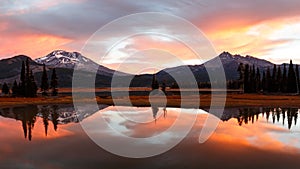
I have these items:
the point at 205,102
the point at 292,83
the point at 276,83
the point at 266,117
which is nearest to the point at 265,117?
the point at 266,117

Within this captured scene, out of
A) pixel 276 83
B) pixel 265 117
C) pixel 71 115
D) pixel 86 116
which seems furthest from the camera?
pixel 276 83

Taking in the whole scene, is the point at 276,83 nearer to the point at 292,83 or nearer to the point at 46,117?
the point at 292,83

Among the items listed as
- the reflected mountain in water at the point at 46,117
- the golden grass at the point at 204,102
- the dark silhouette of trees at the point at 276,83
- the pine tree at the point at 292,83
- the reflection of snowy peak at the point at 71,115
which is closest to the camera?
the reflected mountain in water at the point at 46,117

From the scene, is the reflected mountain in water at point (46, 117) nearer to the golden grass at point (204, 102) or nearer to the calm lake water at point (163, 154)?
the calm lake water at point (163, 154)

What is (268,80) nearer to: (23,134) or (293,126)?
(293,126)

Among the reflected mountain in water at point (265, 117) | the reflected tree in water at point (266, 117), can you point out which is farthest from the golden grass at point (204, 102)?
the reflected tree in water at point (266, 117)

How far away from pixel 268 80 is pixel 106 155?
129m

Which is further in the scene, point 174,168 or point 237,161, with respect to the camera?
point 237,161

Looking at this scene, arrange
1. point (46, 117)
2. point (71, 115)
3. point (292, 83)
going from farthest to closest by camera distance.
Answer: point (292, 83), point (71, 115), point (46, 117)

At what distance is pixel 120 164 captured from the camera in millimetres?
21547

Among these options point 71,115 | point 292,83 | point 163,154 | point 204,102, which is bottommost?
point 163,154

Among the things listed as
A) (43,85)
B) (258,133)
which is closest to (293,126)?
(258,133)

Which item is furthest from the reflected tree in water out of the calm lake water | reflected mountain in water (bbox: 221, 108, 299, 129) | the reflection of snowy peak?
the reflection of snowy peak

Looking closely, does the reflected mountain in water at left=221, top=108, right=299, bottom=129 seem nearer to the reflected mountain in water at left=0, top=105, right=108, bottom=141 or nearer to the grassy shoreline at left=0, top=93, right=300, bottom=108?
the grassy shoreline at left=0, top=93, right=300, bottom=108
